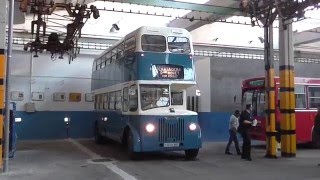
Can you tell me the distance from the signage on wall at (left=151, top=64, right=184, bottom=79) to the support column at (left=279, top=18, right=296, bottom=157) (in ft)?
12.2

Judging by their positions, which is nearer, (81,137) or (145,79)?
(145,79)

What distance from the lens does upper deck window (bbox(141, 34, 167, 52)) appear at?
13.8 metres

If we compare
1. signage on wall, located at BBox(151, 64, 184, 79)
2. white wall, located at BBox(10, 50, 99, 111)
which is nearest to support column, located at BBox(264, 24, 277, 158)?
signage on wall, located at BBox(151, 64, 184, 79)

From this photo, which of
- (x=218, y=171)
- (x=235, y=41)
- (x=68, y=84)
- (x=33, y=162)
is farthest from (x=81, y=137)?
(x=218, y=171)

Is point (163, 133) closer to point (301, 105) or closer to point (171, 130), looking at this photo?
point (171, 130)

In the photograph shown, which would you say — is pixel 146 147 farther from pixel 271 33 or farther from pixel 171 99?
pixel 271 33

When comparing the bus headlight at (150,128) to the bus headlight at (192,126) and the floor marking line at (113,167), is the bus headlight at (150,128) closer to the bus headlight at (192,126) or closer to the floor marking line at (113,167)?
the bus headlight at (192,126)

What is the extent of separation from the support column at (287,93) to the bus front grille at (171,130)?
377 centimetres

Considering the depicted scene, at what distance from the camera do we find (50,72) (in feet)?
72.2

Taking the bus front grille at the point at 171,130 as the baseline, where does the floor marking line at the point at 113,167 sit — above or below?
below

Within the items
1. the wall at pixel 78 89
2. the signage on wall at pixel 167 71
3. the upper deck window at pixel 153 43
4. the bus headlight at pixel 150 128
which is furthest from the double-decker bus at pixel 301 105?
the bus headlight at pixel 150 128

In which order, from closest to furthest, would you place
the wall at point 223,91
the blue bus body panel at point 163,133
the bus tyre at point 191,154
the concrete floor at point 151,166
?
the concrete floor at point 151,166 < the blue bus body panel at point 163,133 < the bus tyre at point 191,154 < the wall at point 223,91

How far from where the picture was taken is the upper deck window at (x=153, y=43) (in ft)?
45.2

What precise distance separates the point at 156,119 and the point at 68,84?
398 inches
